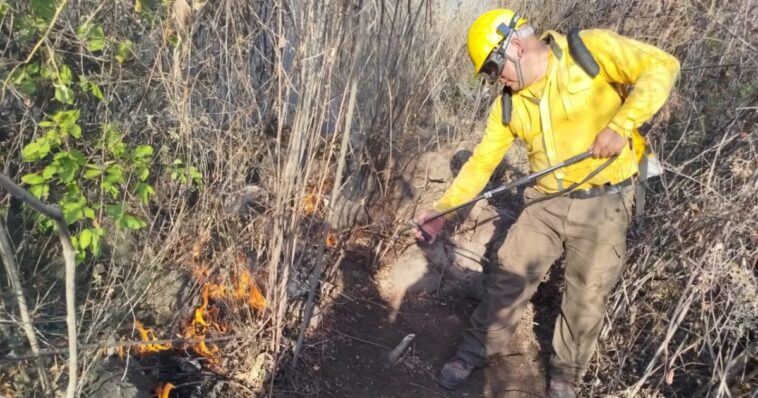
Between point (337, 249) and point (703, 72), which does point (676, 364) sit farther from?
point (337, 249)

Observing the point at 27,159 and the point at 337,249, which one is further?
the point at 337,249

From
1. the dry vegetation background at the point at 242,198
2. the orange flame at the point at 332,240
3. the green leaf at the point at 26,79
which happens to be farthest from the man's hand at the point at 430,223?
the green leaf at the point at 26,79

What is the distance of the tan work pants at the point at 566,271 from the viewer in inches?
117

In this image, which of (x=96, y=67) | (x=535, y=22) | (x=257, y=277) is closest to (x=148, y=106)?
(x=96, y=67)

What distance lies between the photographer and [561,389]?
3.25 meters

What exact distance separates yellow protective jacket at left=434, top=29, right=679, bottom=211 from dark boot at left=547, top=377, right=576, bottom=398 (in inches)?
46.4

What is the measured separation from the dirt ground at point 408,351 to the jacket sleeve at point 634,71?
176cm

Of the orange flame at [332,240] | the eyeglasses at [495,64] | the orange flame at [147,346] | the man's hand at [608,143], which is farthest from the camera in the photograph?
the orange flame at [332,240]

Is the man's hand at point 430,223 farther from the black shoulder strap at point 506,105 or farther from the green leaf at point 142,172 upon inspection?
the green leaf at point 142,172

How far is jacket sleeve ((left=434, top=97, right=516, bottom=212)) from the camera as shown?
3.13 meters

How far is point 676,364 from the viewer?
298 centimetres

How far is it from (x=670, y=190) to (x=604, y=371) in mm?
1149

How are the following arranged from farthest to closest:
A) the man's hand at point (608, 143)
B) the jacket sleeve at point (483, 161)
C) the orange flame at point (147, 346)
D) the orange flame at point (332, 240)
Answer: the orange flame at point (332, 240) < the jacket sleeve at point (483, 161) < the orange flame at point (147, 346) < the man's hand at point (608, 143)

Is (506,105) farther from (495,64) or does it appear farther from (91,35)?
(91,35)
